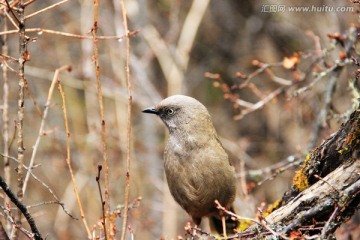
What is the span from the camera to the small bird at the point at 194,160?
4.73 m

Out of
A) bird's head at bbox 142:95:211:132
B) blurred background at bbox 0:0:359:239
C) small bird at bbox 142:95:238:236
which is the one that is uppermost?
blurred background at bbox 0:0:359:239

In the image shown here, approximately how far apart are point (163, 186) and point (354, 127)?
634cm

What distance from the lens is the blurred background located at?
8.86m

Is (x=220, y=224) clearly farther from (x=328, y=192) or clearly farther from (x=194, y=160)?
(x=328, y=192)

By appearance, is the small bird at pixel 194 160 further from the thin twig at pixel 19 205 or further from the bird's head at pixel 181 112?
the thin twig at pixel 19 205

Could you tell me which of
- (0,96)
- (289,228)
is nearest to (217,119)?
(0,96)

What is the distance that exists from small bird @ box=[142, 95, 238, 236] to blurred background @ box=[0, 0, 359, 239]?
3.24 m

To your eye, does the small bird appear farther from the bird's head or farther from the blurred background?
the blurred background

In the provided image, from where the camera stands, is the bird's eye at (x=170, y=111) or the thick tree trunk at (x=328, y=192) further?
the bird's eye at (x=170, y=111)

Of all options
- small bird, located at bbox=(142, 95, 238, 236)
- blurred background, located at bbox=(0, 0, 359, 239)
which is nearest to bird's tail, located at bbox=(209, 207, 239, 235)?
small bird, located at bbox=(142, 95, 238, 236)

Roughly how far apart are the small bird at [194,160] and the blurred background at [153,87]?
324 centimetres

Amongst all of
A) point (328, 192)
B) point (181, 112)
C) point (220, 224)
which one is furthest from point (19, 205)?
point (220, 224)

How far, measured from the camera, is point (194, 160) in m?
4.71

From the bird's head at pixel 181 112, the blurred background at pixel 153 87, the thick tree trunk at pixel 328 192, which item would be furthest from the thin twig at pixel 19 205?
the blurred background at pixel 153 87
